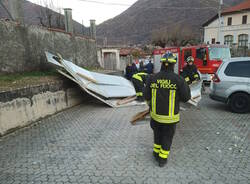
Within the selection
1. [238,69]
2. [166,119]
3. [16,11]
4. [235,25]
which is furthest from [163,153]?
[235,25]

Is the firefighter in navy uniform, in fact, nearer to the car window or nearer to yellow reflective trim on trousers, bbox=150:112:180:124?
yellow reflective trim on trousers, bbox=150:112:180:124

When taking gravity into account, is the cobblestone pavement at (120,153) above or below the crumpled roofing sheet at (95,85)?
below

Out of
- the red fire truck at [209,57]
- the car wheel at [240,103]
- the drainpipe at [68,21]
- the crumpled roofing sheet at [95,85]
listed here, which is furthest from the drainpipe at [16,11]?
the red fire truck at [209,57]

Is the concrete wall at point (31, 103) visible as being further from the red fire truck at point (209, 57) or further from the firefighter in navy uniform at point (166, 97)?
the red fire truck at point (209, 57)

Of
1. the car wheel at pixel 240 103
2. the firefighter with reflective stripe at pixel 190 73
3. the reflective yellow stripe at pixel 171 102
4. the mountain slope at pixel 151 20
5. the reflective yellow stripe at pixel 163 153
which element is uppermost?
the mountain slope at pixel 151 20

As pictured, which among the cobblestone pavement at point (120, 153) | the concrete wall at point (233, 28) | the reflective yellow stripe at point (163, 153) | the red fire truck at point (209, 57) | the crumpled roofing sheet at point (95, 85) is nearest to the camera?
the cobblestone pavement at point (120, 153)

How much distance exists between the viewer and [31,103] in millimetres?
4730

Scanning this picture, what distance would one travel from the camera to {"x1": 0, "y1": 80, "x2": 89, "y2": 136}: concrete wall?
4.05 m

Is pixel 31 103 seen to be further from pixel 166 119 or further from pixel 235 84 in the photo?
pixel 235 84

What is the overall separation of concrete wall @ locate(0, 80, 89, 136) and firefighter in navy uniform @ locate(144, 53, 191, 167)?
335cm

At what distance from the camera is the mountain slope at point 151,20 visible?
6853 cm

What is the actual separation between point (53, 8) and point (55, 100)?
9.86 metres

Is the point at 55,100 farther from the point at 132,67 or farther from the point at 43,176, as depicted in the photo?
the point at 132,67

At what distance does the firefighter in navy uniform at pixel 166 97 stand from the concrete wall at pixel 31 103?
3352 mm
